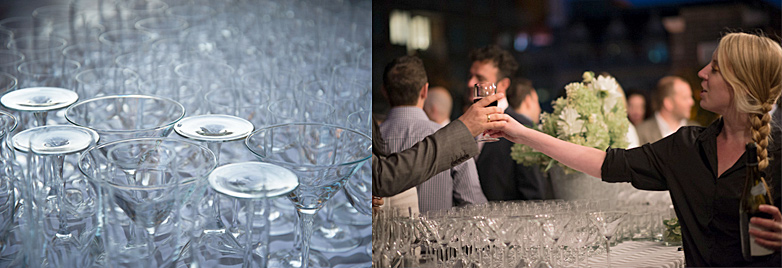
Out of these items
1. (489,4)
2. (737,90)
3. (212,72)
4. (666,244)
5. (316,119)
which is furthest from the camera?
(212,72)

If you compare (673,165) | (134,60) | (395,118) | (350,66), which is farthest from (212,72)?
(673,165)

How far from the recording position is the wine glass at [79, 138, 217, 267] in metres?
1.52

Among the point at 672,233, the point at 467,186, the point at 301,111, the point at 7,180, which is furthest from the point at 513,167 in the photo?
Result: the point at 7,180

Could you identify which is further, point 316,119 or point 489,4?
point 316,119

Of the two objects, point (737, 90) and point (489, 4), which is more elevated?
point (489, 4)

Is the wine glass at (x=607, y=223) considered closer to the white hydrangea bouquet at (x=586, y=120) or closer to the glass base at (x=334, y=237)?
the white hydrangea bouquet at (x=586, y=120)

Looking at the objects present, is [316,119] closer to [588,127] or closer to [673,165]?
[588,127]

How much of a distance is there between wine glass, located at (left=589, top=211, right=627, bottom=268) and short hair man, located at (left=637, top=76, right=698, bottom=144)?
0.90ft

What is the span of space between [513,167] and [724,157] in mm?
582

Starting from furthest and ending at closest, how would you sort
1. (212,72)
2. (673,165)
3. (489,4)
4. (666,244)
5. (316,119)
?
(212,72)
(316,119)
(489,4)
(666,244)
(673,165)

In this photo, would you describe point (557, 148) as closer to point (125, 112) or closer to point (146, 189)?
point (146, 189)

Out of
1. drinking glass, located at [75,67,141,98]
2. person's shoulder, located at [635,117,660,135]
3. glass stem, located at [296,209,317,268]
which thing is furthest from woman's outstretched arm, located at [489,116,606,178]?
drinking glass, located at [75,67,141,98]

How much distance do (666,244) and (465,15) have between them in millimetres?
916

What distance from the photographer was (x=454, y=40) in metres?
1.88
